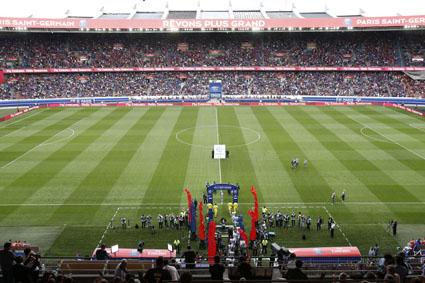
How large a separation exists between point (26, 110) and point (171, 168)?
1527 inches

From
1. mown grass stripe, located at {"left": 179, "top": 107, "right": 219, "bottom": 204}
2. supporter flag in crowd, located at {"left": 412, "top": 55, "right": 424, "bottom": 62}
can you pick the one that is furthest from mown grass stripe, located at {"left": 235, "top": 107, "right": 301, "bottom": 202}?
supporter flag in crowd, located at {"left": 412, "top": 55, "right": 424, "bottom": 62}

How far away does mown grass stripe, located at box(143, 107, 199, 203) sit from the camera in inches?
1247

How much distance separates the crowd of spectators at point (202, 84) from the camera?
259ft

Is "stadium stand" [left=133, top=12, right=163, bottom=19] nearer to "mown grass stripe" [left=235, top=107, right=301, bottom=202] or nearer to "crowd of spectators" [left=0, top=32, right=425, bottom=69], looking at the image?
"crowd of spectators" [left=0, top=32, right=425, bottom=69]

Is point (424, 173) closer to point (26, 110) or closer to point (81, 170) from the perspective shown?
point (81, 170)

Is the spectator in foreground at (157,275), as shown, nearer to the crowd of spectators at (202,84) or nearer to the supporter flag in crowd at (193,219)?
the supporter flag in crowd at (193,219)

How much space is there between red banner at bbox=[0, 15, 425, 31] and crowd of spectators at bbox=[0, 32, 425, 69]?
684 cm

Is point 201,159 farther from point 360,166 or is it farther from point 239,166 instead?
point 360,166

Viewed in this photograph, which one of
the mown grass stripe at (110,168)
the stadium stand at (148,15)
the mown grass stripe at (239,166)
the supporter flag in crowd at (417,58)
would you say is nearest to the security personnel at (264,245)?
the mown grass stripe at (239,166)

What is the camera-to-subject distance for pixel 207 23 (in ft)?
265

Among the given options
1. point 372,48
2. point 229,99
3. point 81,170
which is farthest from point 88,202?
point 372,48

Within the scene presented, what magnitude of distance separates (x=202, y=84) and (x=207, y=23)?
1054 cm

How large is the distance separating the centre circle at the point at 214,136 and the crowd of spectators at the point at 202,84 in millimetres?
24762

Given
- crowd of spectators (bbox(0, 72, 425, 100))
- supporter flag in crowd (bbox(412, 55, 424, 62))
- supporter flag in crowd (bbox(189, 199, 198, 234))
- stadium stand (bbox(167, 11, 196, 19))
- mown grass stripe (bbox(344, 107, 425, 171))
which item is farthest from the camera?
stadium stand (bbox(167, 11, 196, 19))
